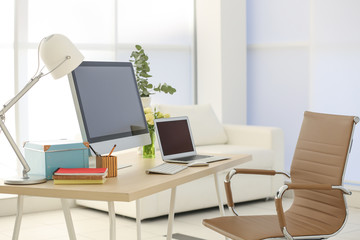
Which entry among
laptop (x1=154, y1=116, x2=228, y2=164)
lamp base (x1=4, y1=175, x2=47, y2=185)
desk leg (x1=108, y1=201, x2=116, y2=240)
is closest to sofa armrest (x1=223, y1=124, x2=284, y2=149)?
laptop (x1=154, y1=116, x2=228, y2=164)

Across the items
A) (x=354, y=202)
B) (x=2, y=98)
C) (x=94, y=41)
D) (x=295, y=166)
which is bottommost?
(x=354, y=202)

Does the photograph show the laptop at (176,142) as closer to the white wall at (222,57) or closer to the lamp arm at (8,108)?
the lamp arm at (8,108)

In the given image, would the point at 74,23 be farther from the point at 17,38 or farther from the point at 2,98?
the point at 2,98

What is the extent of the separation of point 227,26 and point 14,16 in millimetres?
2220

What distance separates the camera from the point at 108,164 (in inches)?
102

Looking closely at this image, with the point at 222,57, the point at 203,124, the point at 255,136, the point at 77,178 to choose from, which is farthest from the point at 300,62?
the point at 77,178

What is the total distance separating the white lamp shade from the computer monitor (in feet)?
0.73

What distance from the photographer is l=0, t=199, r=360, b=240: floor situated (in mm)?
4281

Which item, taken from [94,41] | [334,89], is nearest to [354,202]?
[334,89]

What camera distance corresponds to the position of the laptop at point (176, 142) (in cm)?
314

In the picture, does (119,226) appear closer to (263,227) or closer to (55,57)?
(263,227)

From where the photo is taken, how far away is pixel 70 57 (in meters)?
2.44

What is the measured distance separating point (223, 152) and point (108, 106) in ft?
7.46

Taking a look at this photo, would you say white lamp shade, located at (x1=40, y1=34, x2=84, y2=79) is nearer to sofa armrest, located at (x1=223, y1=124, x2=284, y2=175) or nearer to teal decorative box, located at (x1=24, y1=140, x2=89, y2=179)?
teal decorative box, located at (x1=24, y1=140, x2=89, y2=179)
